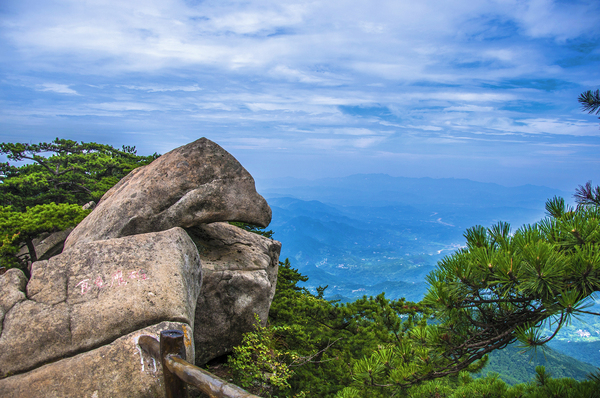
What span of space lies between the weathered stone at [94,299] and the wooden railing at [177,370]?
2.33 ft

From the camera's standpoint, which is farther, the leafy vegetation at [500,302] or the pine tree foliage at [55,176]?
the pine tree foliage at [55,176]

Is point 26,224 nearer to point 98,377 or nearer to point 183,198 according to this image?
A: point 183,198

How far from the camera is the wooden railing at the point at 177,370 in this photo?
3.41m

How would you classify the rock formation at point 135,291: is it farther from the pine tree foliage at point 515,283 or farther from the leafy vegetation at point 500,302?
the pine tree foliage at point 515,283

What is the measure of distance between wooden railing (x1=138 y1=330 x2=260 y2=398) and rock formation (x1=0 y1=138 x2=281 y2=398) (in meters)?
0.35

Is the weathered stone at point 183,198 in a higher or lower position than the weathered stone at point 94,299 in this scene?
higher

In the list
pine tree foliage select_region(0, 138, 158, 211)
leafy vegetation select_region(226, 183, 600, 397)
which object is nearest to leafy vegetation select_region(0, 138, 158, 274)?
pine tree foliage select_region(0, 138, 158, 211)

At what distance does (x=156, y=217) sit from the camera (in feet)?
27.2

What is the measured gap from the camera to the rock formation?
458 cm

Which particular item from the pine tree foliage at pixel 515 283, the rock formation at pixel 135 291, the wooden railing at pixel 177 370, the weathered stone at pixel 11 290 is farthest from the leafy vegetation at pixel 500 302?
the weathered stone at pixel 11 290

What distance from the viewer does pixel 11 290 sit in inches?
208

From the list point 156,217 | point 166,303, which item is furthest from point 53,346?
point 156,217

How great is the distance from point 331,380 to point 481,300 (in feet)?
22.0

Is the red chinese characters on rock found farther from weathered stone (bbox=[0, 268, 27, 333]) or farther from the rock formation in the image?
weathered stone (bbox=[0, 268, 27, 333])
